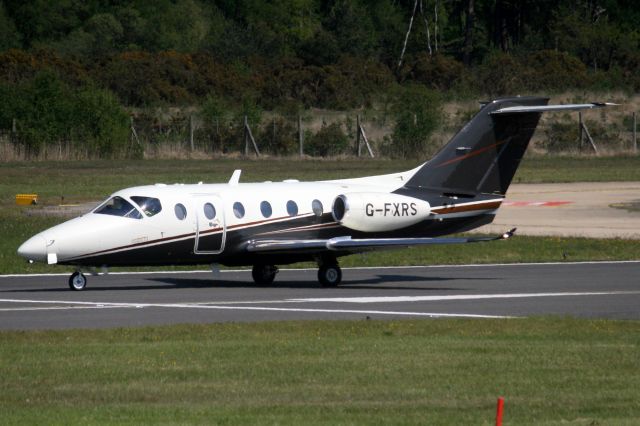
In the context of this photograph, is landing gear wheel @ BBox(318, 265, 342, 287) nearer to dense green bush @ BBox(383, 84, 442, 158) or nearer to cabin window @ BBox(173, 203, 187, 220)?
cabin window @ BBox(173, 203, 187, 220)

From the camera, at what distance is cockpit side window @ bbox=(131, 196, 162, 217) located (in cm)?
2519

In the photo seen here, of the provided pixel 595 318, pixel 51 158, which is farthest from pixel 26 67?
pixel 595 318

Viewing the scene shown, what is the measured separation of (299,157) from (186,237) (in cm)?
4232

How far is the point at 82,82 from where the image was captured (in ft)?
254

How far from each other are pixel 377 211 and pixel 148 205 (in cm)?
477

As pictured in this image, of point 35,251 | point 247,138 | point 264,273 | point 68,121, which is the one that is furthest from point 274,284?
point 247,138

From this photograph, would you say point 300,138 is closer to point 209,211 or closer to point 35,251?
point 209,211

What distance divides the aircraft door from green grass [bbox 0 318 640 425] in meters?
5.79

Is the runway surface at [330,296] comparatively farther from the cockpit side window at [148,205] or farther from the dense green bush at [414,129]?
the dense green bush at [414,129]

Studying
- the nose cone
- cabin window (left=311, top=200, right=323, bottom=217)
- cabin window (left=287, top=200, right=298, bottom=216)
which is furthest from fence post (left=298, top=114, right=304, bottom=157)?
the nose cone

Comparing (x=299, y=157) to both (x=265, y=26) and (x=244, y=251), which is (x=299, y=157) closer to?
(x=265, y=26)

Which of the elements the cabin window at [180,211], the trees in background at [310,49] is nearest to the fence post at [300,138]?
the trees in background at [310,49]

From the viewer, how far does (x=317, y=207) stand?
2659cm

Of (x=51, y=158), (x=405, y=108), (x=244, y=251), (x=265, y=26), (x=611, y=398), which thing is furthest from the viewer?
(x=265, y=26)
